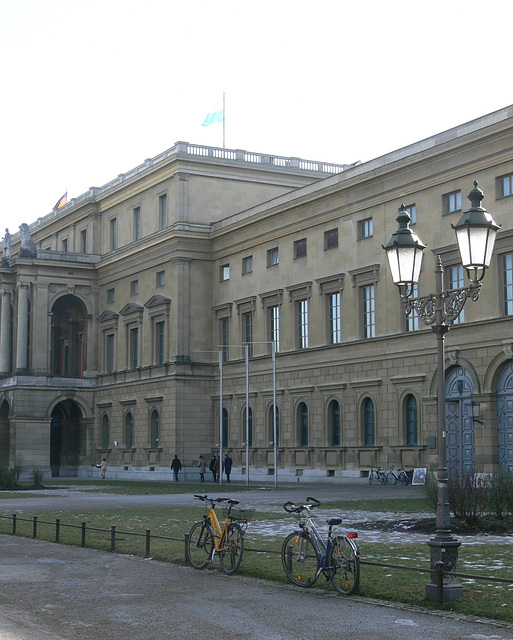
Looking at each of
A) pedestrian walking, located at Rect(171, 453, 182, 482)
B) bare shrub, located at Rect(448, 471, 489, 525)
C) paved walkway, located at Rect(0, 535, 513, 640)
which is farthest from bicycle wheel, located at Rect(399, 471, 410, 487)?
paved walkway, located at Rect(0, 535, 513, 640)

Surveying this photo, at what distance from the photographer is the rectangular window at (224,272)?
228 ft

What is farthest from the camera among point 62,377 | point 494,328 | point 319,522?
point 62,377

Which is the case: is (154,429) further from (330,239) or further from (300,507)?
(300,507)

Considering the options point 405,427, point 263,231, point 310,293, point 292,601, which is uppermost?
point 263,231

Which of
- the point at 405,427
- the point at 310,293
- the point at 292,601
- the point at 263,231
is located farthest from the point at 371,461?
the point at 292,601

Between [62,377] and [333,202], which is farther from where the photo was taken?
[62,377]

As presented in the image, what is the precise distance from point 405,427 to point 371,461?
307 centimetres

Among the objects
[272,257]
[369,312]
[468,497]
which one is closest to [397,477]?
[369,312]

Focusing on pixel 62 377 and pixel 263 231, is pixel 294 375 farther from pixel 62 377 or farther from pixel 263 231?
pixel 62 377

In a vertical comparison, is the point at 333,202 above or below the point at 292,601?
above

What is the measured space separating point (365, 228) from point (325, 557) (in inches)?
1664

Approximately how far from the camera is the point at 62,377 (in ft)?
267

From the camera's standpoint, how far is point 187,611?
1391 cm

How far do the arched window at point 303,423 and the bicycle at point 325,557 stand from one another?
147 feet
